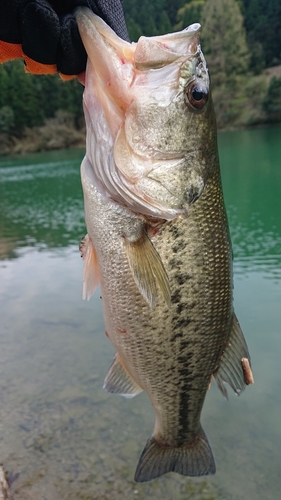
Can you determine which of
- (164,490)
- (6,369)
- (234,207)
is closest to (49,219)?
(234,207)

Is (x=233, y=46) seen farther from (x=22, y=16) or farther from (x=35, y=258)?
(x=22, y=16)

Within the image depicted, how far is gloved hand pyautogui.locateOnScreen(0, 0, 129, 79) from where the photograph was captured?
1.67 meters

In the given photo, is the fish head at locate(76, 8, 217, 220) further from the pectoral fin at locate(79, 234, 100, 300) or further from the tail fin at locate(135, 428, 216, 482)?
the tail fin at locate(135, 428, 216, 482)

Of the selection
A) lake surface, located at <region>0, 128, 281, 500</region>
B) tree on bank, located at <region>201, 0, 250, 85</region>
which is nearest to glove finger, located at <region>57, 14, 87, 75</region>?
lake surface, located at <region>0, 128, 281, 500</region>

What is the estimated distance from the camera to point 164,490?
3779mm

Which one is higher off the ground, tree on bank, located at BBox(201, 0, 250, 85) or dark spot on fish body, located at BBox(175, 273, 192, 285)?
tree on bank, located at BBox(201, 0, 250, 85)

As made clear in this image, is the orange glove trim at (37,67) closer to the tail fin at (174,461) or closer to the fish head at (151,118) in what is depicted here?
the fish head at (151,118)

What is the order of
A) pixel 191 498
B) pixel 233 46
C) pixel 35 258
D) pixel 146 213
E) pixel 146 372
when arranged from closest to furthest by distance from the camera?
pixel 146 213
pixel 146 372
pixel 191 498
pixel 35 258
pixel 233 46

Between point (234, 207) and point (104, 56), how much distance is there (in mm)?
12640

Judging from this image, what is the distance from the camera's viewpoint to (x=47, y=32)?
1.70 metres

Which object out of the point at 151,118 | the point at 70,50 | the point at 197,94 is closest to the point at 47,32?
the point at 70,50

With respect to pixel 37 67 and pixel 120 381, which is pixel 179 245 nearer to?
pixel 120 381

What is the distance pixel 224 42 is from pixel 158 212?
5500 centimetres

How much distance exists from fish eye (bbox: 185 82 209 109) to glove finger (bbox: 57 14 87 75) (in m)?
0.45
